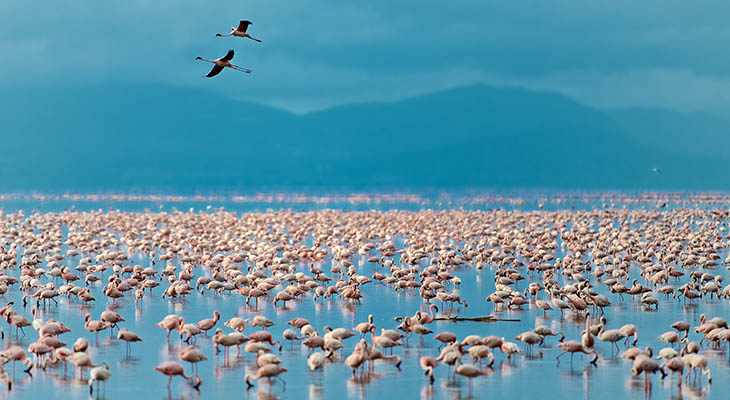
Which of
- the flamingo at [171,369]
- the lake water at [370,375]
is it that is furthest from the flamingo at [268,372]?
the flamingo at [171,369]

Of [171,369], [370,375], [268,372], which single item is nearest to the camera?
[268,372]

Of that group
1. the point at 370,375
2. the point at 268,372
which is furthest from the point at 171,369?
the point at 370,375

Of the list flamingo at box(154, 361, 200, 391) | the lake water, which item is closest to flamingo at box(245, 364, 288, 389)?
the lake water

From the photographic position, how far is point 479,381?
15.0 m

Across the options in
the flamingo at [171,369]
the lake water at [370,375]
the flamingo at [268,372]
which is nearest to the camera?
the lake water at [370,375]

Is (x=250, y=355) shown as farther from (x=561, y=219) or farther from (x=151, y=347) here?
(x=561, y=219)

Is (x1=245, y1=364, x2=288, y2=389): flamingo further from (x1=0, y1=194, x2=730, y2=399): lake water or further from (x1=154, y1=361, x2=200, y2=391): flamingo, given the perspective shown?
(x1=154, y1=361, x2=200, y2=391): flamingo

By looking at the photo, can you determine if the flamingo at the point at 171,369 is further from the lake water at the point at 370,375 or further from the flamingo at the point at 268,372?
the flamingo at the point at 268,372

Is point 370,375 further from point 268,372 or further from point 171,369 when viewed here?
point 171,369

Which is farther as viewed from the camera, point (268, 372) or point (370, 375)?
point (370, 375)

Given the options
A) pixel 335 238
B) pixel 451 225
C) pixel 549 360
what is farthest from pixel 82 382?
pixel 451 225

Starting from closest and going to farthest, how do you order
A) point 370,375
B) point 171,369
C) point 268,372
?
point 268,372
point 171,369
point 370,375

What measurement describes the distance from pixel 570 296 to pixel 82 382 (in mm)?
10439

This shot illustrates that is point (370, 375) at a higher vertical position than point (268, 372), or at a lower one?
lower
